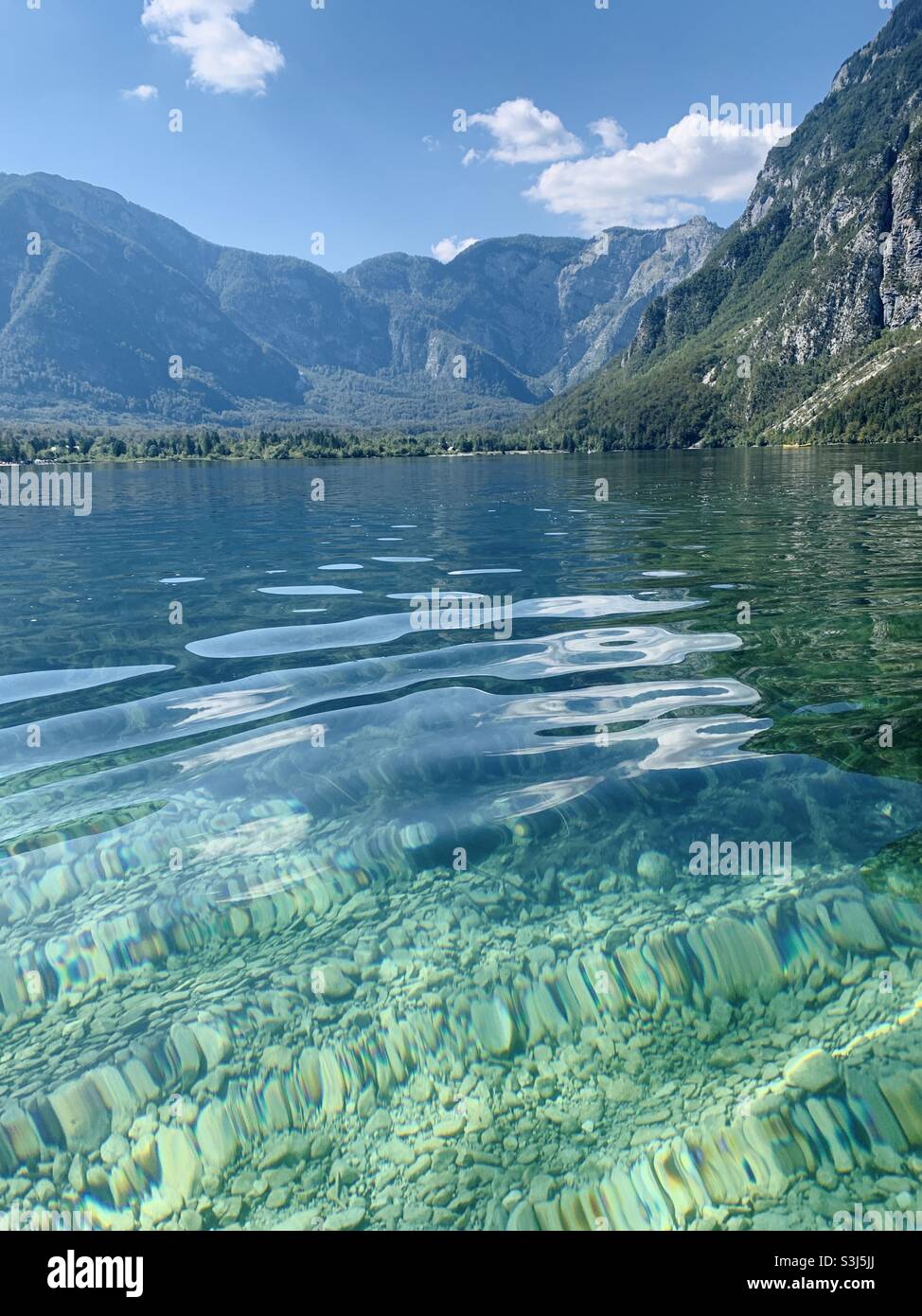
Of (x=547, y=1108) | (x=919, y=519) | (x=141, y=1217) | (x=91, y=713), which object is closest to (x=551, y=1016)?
(x=547, y=1108)

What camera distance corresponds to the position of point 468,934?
745cm

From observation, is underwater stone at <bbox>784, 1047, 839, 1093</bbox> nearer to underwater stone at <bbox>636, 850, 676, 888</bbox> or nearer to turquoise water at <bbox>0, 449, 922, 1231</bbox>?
turquoise water at <bbox>0, 449, 922, 1231</bbox>

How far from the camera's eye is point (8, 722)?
1291 centimetres

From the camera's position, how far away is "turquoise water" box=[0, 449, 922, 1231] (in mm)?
5398

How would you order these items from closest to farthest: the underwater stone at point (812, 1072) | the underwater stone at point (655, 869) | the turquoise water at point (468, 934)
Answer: the turquoise water at point (468, 934), the underwater stone at point (812, 1072), the underwater stone at point (655, 869)

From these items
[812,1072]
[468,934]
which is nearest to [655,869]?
[468,934]

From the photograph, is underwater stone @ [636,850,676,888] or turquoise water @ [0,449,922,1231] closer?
turquoise water @ [0,449,922,1231]

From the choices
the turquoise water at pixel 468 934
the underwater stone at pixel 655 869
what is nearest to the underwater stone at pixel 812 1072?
the turquoise water at pixel 468 934

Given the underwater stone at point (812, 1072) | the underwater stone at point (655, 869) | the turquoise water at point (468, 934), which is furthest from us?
the underwater stone at point (655, 869)

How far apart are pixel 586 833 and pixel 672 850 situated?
1025 mm

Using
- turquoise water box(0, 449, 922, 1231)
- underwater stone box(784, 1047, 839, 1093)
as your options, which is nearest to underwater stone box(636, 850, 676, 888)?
turquoise water box(0, 449, 922, 1231)

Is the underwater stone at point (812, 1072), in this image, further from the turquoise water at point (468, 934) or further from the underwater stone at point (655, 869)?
the underwater stone at point (655, 869)

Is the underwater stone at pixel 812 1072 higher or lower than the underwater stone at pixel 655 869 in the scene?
lower

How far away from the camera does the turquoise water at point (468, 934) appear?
5398mm
